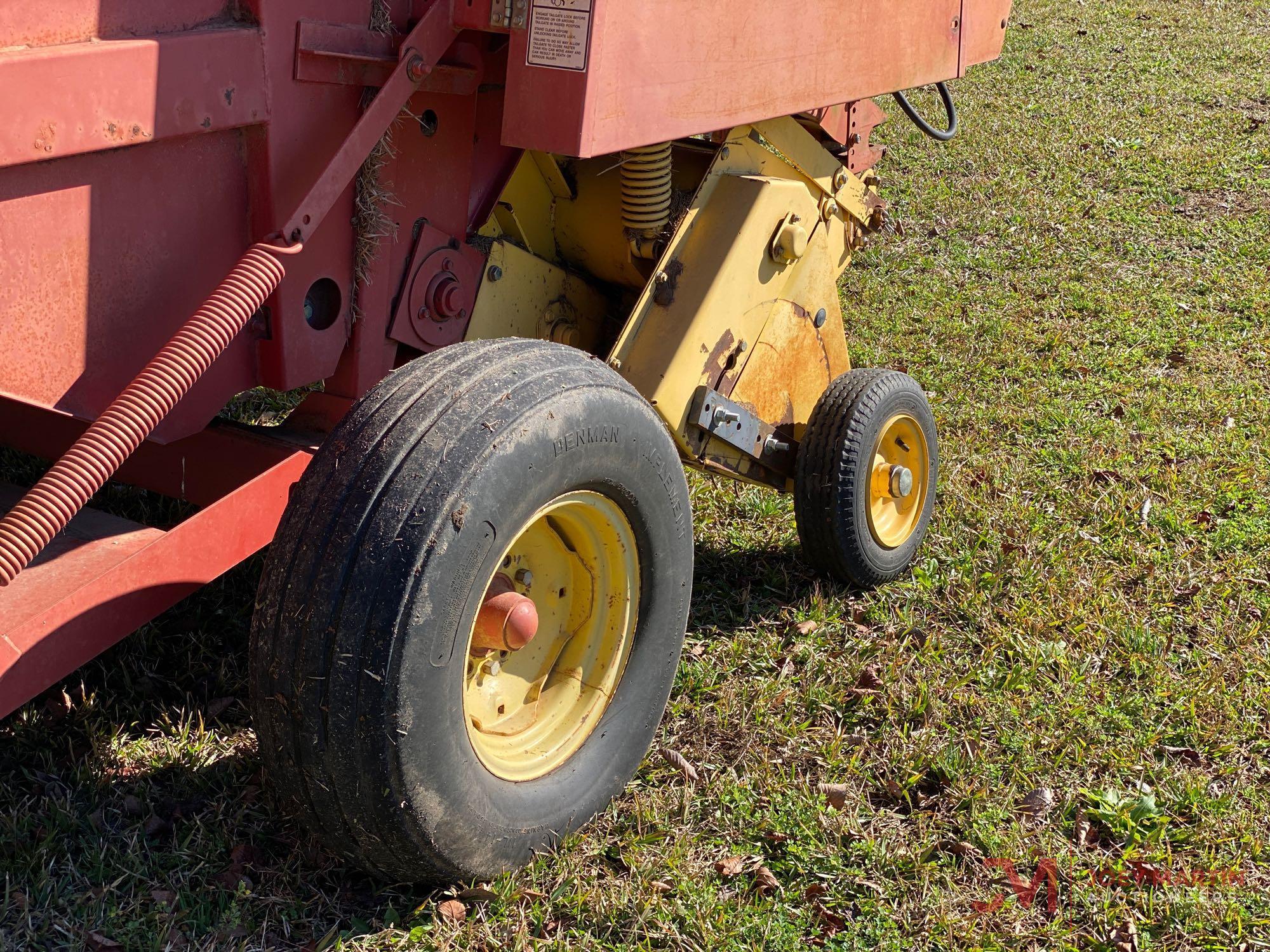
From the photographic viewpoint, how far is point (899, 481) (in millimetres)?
3494

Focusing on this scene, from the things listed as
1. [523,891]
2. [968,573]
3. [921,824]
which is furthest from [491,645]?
[968,573]

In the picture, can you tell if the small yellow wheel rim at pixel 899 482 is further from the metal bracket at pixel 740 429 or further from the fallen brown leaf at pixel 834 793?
the fallen brown leaf at pixel 834 793

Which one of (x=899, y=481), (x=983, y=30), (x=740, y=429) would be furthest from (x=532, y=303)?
(x=983, y=30)

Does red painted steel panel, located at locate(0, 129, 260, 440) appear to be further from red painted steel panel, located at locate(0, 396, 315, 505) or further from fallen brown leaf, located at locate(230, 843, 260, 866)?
fallen brown leaf, located at locate(230, 843, 260, 866)

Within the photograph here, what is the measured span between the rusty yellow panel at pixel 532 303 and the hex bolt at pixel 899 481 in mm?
948

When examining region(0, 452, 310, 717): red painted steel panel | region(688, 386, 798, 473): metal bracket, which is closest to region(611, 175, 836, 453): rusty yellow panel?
region(688, 386, 798, 473): metal bracket

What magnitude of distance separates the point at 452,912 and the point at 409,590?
30.5 inches

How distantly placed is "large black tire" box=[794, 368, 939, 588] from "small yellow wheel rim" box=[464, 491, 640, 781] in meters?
0.92

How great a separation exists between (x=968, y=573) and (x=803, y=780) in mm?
1134

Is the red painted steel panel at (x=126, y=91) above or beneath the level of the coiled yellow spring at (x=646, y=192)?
above

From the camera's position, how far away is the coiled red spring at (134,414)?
1.91 meters

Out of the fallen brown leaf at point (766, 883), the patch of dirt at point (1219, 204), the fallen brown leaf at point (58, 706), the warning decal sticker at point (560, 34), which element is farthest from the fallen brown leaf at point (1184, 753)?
the patch of dirt at point (1219, 204)

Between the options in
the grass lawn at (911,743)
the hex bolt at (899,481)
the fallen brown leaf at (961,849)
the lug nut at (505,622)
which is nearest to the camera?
the lug nut at (505,622)

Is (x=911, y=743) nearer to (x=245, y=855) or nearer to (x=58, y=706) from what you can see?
(x=245, y=855)
